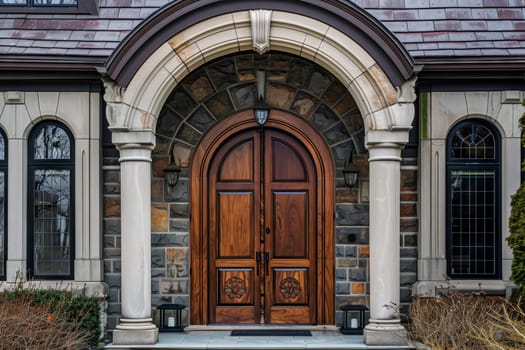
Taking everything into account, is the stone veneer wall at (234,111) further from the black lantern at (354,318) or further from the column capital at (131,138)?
the column capital at (131,138)

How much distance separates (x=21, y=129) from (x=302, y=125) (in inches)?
142

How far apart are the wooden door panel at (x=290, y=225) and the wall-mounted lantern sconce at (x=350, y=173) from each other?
603 millimetres

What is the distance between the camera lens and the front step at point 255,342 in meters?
9.52

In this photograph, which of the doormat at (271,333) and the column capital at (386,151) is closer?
the column capital at (386,151)

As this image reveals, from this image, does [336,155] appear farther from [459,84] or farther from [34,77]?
[34,77]

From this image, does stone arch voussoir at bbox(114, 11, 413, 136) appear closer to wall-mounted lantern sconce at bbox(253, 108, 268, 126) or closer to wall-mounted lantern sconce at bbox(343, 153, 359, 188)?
wall-mounted lantern sconce at bbox(343, 153, 359, 188)

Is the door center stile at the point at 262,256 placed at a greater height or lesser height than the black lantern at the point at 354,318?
greater

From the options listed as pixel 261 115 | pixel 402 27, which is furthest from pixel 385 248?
pixel 402 27

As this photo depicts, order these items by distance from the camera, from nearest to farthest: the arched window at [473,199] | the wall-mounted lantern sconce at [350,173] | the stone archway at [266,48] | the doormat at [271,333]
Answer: the stone archway at [266,48]
the doormat at [271,333]
the arched window at [473,199]
the wall-mounted lantern sconce at [350,173]

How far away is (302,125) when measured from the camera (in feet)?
35.5

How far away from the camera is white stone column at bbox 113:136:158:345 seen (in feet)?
31.8

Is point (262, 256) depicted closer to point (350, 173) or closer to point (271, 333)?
point (271, 333)

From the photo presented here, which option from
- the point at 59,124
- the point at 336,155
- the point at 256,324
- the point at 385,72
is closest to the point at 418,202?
the point at 336,155

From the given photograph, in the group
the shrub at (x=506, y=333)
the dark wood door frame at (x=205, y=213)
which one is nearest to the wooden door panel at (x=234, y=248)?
the dark wood door frame at (x=205, y=213)
